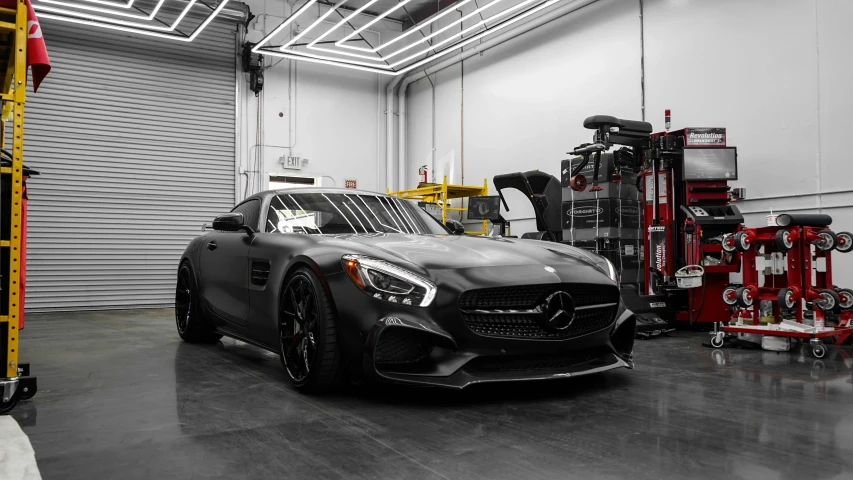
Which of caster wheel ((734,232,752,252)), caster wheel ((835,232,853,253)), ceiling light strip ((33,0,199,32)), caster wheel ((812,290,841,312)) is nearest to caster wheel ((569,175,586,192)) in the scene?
caster wheel ((734,232,752,252))

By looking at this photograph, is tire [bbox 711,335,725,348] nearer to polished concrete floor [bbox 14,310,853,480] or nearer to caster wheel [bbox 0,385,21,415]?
polished concrete floor [bbox 14,310,853,480]

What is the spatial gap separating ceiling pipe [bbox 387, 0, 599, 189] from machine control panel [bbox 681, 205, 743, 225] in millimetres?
4078

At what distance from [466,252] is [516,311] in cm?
42

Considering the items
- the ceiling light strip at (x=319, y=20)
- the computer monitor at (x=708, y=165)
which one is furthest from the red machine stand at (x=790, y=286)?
the ceiling light strip at (x=319, y=20)

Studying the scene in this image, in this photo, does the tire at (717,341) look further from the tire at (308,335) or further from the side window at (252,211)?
the side window at (252,211)

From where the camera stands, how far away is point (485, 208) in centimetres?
1002

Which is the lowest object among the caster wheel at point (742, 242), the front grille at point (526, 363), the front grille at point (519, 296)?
the front grille at point (526, 363)

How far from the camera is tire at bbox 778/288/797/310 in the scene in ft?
14.9

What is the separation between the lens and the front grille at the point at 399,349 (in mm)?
2746

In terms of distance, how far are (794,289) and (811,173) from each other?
7.67ft

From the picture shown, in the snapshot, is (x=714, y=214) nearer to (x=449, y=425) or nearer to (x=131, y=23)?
(x=449, y=425)

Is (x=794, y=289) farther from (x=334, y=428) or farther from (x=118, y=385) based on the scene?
(x=118, y=385)

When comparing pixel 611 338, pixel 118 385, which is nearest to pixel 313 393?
pixel 118 385

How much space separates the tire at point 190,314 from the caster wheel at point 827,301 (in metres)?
4.39
